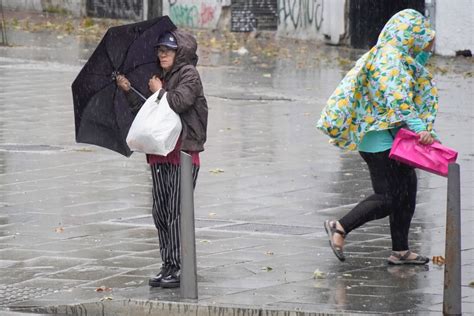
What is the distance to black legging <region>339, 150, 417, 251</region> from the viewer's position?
28.3ft

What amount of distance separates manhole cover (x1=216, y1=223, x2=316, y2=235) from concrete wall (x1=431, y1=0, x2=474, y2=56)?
1655 cm

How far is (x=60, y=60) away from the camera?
2455 centimetres

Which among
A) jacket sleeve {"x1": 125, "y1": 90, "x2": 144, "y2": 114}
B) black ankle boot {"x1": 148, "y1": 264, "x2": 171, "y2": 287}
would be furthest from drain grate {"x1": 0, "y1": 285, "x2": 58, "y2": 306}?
jacket sleeve {"x1": 125, "y1": 90, "x2": 144, "y2": 114}

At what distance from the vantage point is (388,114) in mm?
8461

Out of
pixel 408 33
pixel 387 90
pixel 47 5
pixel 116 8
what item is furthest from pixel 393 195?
pixel 47 5

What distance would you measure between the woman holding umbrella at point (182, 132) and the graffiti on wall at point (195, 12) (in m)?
24.6

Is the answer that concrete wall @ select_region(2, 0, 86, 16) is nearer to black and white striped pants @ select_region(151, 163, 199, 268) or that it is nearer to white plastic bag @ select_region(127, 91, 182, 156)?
black and white striped pants @ select_region(151, 163, 199, 268)

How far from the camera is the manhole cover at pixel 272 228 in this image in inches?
388

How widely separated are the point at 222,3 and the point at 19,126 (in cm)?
1733

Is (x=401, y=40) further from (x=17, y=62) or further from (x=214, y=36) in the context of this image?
(x=214, y=36)

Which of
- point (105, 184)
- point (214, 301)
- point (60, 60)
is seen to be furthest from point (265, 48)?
point (214, 301)

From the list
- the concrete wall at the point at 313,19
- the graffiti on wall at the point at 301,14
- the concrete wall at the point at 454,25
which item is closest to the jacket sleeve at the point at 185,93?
the concrete wall at the point at 454,25

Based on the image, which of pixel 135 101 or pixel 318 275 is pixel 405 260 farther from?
pixel 135 101

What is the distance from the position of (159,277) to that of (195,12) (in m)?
25.5
